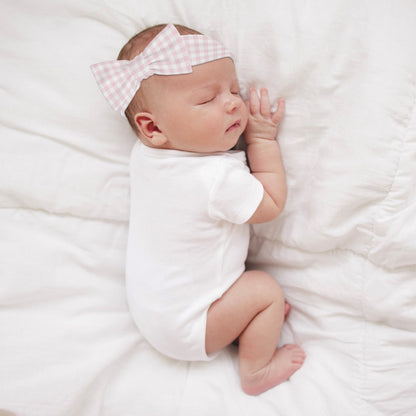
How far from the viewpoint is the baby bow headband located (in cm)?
83

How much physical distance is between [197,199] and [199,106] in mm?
185

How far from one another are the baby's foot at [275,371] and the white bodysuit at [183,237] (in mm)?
120

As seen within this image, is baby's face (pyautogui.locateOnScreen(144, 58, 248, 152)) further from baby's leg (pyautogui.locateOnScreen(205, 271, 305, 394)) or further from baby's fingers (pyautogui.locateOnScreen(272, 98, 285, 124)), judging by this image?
baby's leg (pyautogui.locateOnScreen(205, 271, 305, 394))

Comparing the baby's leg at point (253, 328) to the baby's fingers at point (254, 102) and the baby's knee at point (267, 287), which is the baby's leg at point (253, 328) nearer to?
the baby's knee at point (267, 287)

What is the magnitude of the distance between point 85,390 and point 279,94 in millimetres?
735

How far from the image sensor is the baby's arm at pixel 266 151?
919 mm

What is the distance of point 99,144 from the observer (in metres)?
1.00

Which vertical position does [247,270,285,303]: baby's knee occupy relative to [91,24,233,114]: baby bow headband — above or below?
below

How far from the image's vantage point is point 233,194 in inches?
34.3

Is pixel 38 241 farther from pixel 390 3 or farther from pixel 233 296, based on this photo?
pixel 390 3

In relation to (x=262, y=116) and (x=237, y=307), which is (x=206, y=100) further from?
(x=237, y=307)

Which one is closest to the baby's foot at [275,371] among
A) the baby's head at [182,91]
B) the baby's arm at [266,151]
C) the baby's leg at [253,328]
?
the baby's leg at [253,328]

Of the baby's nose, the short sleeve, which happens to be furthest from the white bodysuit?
the baby's nose

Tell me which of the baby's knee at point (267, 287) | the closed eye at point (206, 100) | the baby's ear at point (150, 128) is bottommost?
the baby's knee at point (267, 287)
